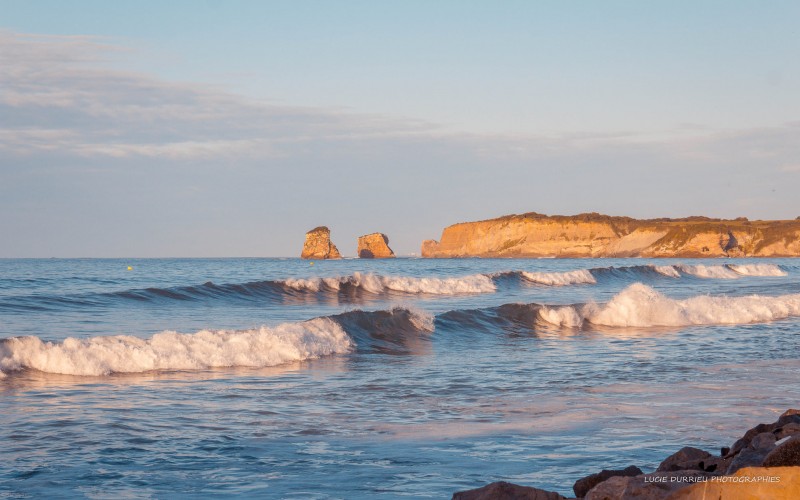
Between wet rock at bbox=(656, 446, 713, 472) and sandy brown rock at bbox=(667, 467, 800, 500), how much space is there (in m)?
1.55

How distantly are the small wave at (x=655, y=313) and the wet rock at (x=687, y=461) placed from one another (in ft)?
53.1

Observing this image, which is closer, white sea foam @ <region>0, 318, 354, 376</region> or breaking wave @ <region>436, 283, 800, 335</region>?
white sea foam @ <region>0, 318, 354, 376</region>

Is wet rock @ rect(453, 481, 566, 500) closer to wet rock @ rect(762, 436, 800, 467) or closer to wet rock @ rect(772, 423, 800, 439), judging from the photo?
wet rock @ rect(762, 436, 800, 467)

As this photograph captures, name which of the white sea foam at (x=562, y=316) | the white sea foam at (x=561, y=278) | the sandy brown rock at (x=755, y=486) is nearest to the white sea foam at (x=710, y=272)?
the white sea foam at (x=561, y=278)

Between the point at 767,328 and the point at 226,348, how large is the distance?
43.5 feet

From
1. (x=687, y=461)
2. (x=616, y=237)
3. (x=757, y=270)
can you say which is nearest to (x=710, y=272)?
(x=757, y=270)

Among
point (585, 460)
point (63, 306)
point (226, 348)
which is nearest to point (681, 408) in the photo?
point (585, 460)

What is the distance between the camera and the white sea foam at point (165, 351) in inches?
468

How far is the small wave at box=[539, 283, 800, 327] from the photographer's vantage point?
2173 centimetres

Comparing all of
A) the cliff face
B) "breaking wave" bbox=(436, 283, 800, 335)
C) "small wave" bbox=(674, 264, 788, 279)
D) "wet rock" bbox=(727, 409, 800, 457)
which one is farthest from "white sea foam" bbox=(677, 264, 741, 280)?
the cliff face

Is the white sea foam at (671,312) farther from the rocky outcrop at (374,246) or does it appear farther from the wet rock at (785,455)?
the rocky outcrop at (374,246)

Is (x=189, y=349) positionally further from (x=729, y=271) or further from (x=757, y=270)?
(x=757, y=270)

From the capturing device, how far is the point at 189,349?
13.1 meters

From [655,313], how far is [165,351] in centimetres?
1395
